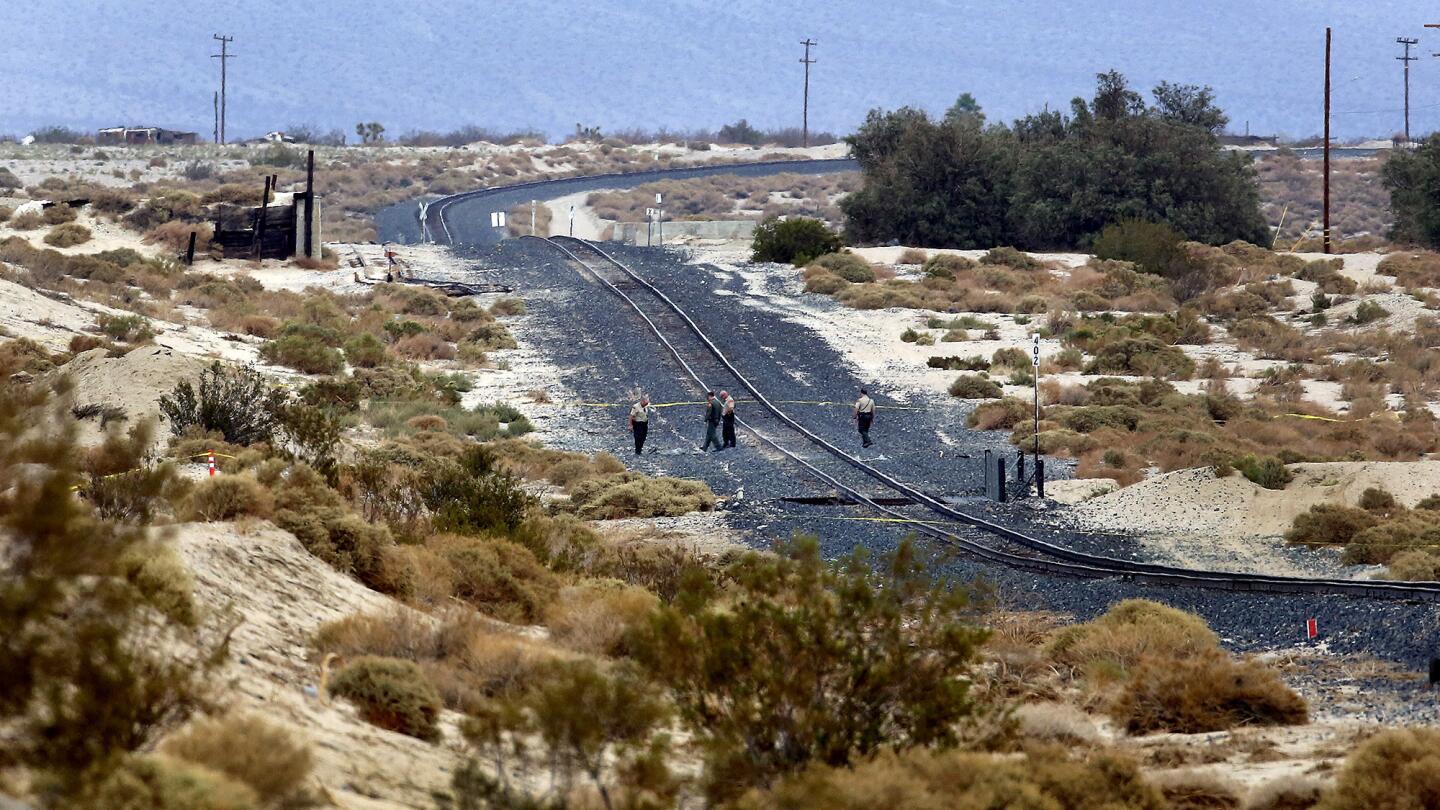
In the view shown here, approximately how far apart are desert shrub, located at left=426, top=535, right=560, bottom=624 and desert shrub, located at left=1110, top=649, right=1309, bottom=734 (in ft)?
17.8

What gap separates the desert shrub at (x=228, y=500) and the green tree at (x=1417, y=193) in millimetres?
54528

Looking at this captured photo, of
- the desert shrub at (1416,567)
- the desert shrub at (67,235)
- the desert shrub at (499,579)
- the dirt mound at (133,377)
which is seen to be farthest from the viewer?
the desert shrub at (67,235)

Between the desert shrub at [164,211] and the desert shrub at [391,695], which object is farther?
the desert shrub at [164,211]

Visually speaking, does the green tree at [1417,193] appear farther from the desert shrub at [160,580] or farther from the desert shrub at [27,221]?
the desert shrub at [160,580]

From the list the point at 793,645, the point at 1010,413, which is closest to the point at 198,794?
the point at 793,645

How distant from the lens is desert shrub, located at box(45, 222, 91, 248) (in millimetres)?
54219

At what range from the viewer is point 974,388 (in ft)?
121

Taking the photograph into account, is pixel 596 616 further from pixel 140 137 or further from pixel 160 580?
pixel 140 137

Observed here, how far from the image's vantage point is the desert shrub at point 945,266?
5409 cm

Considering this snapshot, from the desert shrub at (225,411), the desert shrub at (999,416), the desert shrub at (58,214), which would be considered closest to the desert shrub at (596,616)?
the desert shrub at (225,411)

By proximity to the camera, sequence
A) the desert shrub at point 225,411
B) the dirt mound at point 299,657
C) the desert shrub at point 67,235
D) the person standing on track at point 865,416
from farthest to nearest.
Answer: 1. the desert shrub at point 67,235
2. the person standing on track at point 865,416
3. the desert shrub at point 225,411
4. the dirt mound at point 299,657

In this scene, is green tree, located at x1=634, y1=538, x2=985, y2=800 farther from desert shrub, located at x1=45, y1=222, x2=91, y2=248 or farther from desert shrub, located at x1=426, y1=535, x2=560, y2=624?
desert shrub, located at x1=45, y1=222, x2=91, y2=248

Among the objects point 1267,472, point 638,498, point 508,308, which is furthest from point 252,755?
point 508,308

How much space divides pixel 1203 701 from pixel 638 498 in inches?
519
